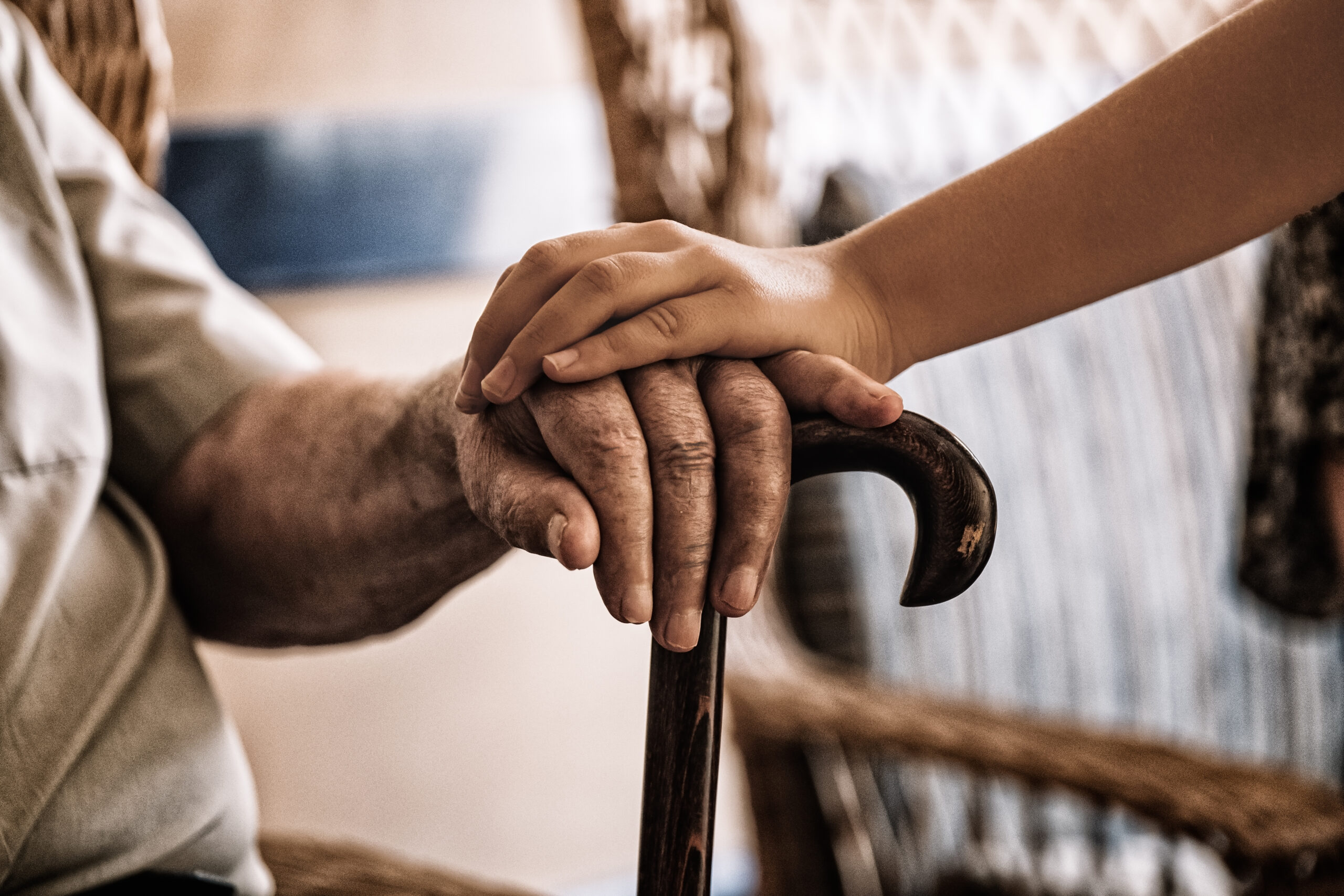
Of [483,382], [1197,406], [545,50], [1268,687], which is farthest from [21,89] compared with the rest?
[1268,687]

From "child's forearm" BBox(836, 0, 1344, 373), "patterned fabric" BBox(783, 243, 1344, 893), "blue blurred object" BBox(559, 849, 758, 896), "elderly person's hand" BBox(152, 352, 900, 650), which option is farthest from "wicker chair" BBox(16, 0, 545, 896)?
"blue blurred object" BBox(559, 849, 758, 896)

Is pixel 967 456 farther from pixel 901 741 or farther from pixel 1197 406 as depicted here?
pixel 1197 406

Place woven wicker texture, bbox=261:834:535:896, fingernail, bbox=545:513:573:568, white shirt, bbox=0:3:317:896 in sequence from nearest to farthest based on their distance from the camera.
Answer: fingernail, bbox=545:513:573:568, white shirt, bbox=0:3:317:896, woven wicker texture, bbox=261:834:535:896

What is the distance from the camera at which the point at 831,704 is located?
0.70m

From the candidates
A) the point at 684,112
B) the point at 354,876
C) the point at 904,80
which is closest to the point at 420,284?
the point at 684,112

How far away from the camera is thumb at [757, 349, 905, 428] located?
10.6 inches

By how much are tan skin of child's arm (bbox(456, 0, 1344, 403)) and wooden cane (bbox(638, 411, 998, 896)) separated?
6 centimetres

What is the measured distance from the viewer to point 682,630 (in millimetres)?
255

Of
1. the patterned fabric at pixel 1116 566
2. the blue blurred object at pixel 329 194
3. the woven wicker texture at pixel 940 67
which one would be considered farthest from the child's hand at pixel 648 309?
the blue blurred object at pixel 329 194

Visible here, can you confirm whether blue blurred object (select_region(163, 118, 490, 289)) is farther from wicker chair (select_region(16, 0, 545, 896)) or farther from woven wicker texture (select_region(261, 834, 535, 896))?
woven wicker texture (select_region(261, 834, 535, 896))

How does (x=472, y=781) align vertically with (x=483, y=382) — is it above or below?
below

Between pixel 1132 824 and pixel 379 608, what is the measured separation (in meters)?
0.99

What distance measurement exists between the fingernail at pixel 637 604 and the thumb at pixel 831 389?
3.1 inches

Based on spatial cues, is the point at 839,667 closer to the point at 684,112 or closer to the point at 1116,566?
the point at 1116,566
